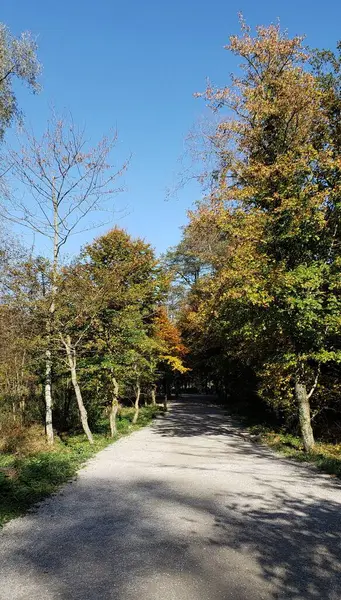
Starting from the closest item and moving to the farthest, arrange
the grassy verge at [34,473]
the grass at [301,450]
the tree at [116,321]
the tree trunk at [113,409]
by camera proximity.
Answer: the grassy verge at [34,473] < the grass at [301,450] < the tree at [116,321] < the tree trunk at [113,409]

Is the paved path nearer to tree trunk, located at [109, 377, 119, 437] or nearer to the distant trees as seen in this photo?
the distant trees

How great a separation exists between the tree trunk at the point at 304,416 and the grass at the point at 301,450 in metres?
0.21

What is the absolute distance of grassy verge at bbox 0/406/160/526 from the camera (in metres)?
6.03

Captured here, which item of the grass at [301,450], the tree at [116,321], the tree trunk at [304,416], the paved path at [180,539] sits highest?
the tree at [116,321]

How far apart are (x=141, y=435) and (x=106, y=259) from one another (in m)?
10.0

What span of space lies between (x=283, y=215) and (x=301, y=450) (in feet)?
22.0

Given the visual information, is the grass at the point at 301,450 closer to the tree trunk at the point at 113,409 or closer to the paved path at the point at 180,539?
the paved path at the point at 180,539

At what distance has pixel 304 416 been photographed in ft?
38.7

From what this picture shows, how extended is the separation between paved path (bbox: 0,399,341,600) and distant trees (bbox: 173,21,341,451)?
3.96 meters

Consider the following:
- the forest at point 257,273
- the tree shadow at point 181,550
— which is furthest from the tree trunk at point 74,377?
the tree shadow at point 181,550

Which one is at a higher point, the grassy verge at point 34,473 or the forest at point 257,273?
the forest at point 257,273

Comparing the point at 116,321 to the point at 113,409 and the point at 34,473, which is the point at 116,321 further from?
the point at 34,473

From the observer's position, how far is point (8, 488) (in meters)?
6.49

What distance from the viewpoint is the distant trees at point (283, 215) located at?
34.5ft
